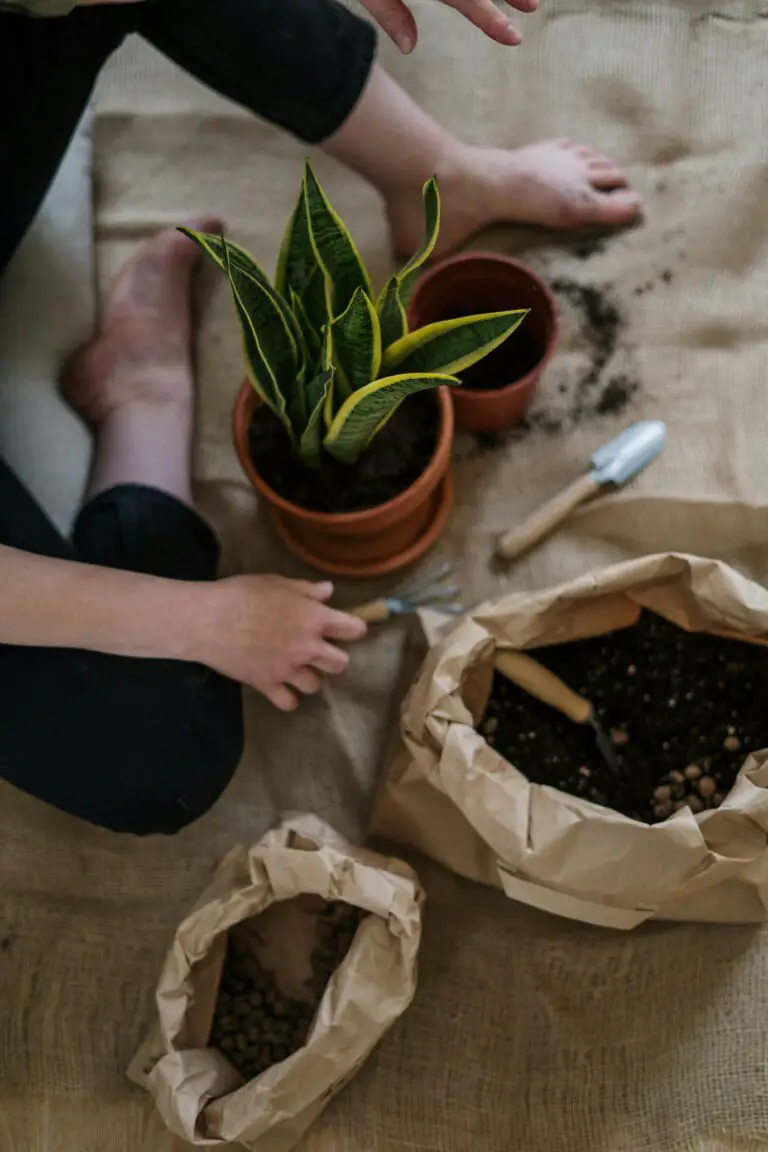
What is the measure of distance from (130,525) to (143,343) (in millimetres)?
245

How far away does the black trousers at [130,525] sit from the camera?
83 centimetres

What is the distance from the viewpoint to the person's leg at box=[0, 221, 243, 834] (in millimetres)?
847

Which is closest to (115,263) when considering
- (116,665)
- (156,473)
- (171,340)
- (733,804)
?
(171,340)

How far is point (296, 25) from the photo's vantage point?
2.97 ft

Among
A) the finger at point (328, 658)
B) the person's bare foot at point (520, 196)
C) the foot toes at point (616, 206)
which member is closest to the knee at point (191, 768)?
the finger at point (328, 658)

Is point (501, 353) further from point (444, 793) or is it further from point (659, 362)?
point (444, 793)

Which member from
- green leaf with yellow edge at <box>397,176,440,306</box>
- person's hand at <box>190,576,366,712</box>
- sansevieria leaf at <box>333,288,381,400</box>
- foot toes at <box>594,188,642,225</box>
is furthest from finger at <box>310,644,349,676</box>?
foot toes at <box>594,188,642,225</box>

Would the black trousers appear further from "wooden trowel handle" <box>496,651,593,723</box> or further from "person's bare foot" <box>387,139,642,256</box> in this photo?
"wooden trowel handle" <box>496,651,593,723</box>

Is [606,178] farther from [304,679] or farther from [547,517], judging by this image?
[304,679]

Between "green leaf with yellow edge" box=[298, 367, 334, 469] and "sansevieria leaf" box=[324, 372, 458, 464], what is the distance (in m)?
0.01

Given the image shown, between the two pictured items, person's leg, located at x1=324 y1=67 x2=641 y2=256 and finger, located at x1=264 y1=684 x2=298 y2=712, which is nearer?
finger, located at x1=264 y1=684 x2=298 y2=712

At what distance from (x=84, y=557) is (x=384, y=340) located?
0.35 m

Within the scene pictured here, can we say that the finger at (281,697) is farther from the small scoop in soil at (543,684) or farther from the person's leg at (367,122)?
the person's leg at (367,122)

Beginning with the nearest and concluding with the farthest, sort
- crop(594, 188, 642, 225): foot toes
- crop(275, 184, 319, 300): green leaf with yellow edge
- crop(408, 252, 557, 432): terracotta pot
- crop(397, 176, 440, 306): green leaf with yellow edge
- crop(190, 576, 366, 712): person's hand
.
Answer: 1. crop(397, 176, 440, 306): green leaf with yellow edge
2. crop(275, 184, 319, 300): green leaf with yellow edge
3. crop(190, 576, 366, 712): person's hand
4. crop(408, 252, 557, 432): terracotta pot
5. crop(594, 188, 642, 225): foot toes
